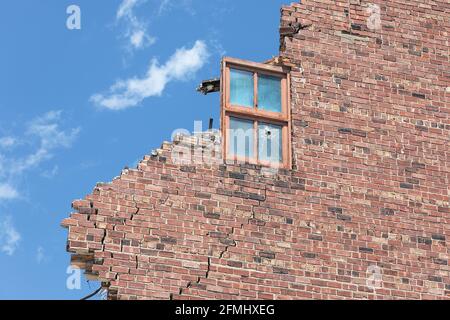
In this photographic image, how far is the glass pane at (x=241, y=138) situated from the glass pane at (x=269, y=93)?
379 mm

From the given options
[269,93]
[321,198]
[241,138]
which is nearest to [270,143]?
[241,138]

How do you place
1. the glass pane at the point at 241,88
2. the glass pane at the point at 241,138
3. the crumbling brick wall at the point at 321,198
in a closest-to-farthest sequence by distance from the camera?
the crumbling brick wall at the point at 321,198 < the glass pane at the point at 241,138 < the glass pane at the point at 241,88

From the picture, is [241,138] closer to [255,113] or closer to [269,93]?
[255,113]

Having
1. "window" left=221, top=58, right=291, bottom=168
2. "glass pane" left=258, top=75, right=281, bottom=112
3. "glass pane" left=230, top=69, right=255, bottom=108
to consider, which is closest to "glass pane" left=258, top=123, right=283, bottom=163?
"window" left=221, top=58, right=291, bottom=168

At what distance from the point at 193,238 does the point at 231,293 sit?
2.85 feet

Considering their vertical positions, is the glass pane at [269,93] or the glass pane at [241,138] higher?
the glass pane at [269,93]

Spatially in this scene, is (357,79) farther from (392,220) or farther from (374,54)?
(392,220)

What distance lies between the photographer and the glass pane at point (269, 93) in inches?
557

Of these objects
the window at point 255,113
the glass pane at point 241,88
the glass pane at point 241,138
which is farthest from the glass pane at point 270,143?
the glass pane at point 241,88

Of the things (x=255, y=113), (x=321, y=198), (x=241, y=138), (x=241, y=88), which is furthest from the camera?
(x=241, y=88)

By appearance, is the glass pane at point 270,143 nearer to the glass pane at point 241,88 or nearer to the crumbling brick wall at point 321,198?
the crumbling brick wall at point 321,198

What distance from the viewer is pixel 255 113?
45.9 ft

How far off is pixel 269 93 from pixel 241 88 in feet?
1.35

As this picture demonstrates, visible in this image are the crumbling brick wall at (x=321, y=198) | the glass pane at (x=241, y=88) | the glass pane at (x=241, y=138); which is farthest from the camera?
the glass pane at (x=241, y=88)
